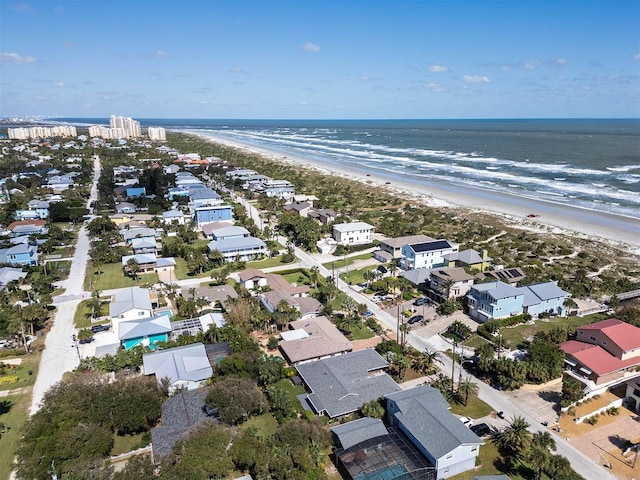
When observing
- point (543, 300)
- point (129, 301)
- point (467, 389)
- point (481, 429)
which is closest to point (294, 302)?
point (129, 301)

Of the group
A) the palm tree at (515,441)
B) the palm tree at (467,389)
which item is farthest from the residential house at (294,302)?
the palm tree at (515,441)

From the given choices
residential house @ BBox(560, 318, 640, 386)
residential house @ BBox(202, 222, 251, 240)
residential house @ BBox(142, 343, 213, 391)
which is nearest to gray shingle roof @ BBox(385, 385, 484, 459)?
residential house @ BBox(560, 318, 640, 386)

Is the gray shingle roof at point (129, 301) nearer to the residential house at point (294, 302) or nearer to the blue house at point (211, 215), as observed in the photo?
the residential house at point (294, 302)

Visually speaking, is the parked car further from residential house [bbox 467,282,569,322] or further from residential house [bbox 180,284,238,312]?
residential house [bbox 467,282,569,322]

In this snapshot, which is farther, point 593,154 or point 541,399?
point 593,154

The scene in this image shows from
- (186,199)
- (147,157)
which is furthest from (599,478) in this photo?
(147,157)

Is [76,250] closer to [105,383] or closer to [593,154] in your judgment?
[105,383]

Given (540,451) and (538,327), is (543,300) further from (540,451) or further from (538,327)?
(540,451)
